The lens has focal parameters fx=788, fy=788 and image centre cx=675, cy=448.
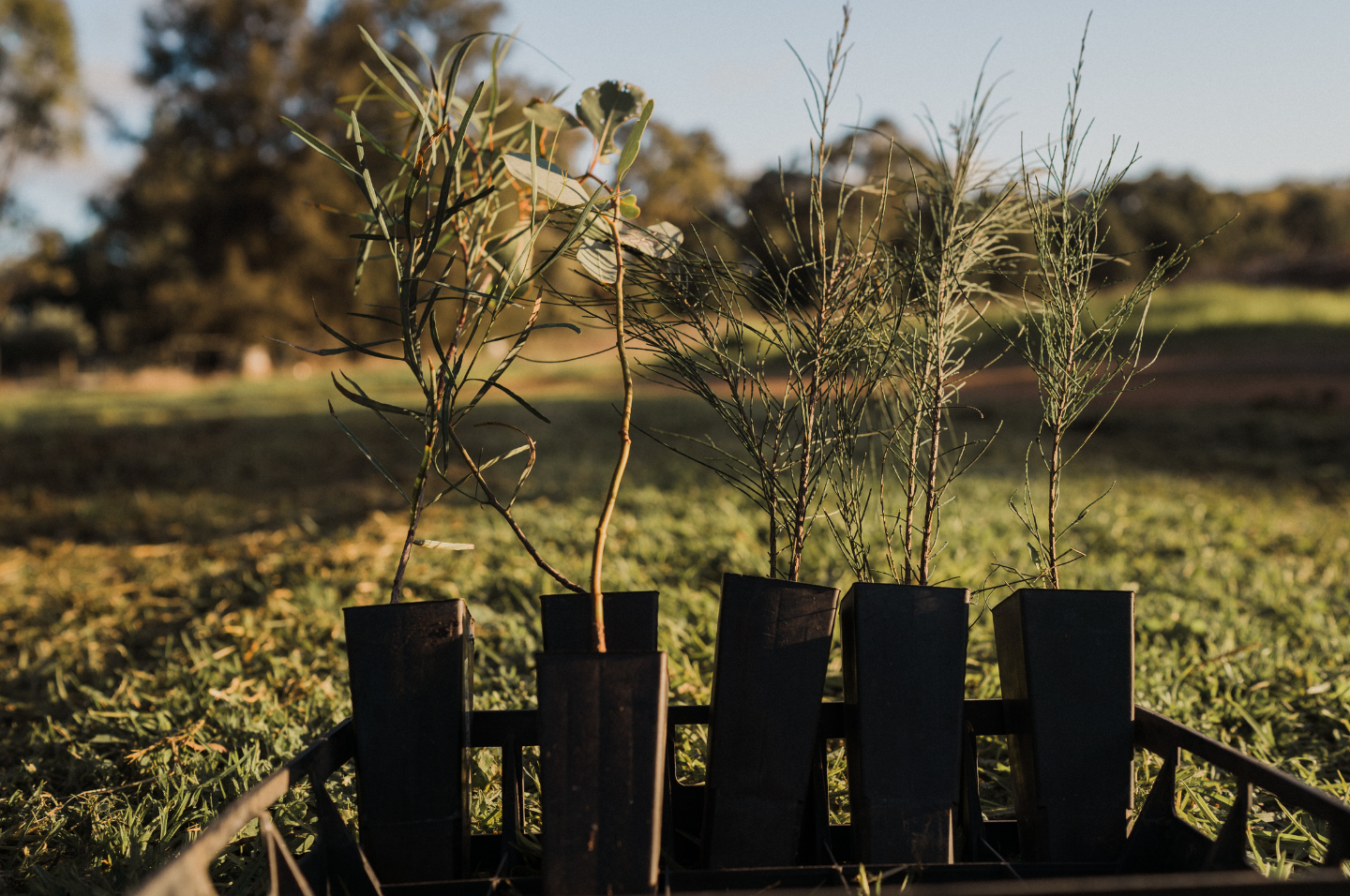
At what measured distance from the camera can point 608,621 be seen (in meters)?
0.92

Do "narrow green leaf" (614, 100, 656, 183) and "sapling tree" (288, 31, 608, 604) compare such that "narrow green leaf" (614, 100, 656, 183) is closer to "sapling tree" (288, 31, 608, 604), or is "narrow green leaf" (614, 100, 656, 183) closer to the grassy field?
"sapling tree" (288, 31, 608, 604)

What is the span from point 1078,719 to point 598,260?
2.44 ft

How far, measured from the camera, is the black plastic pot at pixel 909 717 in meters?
0.84

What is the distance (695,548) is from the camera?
291 cm

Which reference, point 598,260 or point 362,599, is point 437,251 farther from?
point 362,599

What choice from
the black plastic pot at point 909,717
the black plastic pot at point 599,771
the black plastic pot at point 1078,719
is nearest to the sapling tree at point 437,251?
the black plastic pot at point 599,771

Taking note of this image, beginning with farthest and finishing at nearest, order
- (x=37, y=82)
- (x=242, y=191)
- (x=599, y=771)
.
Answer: (x=242, y=191), (x=37, y=82), (x=599, y=771)

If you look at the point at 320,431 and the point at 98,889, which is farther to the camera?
the point at 320,431

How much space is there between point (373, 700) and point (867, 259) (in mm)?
781

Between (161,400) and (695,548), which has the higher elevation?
(161,400)

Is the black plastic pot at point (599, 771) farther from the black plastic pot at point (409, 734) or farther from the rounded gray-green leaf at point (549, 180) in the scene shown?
the rounded gray-green leaf at point (549, 180)

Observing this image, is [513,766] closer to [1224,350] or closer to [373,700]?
[373,700]

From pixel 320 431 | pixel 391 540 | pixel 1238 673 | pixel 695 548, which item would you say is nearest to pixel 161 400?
pixel 320 431

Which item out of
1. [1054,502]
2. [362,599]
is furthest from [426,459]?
[362,599]
